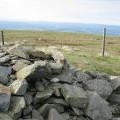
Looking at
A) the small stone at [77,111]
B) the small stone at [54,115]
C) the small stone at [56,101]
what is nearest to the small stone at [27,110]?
the small stone at [54,115]

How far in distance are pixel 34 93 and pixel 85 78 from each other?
2.36 meters

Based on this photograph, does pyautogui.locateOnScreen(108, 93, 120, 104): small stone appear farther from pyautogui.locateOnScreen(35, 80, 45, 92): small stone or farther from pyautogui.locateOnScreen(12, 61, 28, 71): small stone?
pyautogui.locateOnScreen(12, 61, 28, 71): small stone

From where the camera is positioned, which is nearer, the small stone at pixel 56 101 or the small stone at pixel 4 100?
the small stone at pixel 4 100

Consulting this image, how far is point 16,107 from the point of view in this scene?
343 inches

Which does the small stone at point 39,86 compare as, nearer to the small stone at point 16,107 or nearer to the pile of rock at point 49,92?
the pile of rock at point 49,92

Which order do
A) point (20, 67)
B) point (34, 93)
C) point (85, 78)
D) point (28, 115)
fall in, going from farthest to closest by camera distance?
1. point (85, 78)
2. point (20, 67)
3. point (34, 93)
4. point (28, 115)

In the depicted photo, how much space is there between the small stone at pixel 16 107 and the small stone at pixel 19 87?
20 centimetres

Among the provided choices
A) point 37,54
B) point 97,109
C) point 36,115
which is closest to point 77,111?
point 97,109

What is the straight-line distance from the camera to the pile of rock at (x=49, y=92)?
355 inches

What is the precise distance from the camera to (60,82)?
10.6 m

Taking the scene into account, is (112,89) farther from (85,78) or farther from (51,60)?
(51,60)

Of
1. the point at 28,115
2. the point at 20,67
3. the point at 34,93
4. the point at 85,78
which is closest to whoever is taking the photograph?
the point at 28,115

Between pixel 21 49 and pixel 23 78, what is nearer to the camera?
pixel 23 78

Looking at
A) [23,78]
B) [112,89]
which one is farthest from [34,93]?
[112,89]
